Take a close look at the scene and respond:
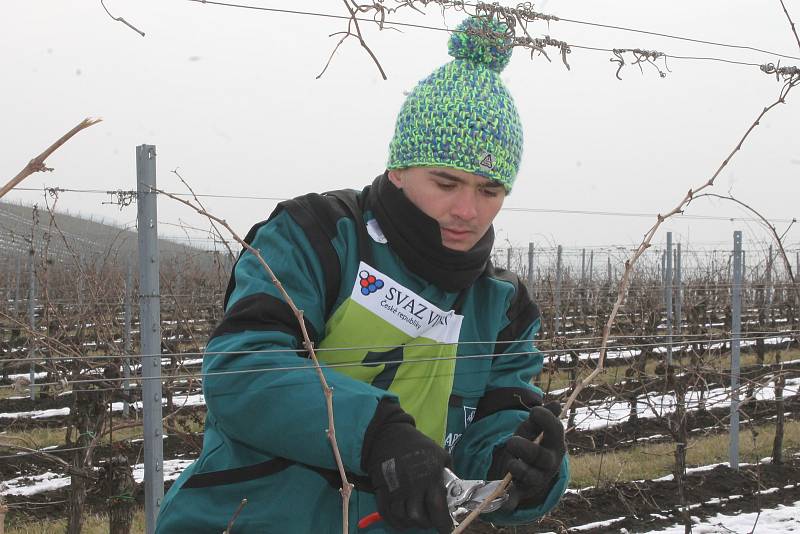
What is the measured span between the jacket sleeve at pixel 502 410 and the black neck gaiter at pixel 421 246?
231mm

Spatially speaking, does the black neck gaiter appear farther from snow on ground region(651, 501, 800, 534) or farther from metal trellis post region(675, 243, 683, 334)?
metal trellis post region(675, 243, 683, 334)

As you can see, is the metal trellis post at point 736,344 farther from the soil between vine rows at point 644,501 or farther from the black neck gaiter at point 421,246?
the black neck gaiter at point 421,246

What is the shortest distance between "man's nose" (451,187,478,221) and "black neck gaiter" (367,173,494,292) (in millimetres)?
51

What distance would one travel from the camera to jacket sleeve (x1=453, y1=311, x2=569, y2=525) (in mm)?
1695

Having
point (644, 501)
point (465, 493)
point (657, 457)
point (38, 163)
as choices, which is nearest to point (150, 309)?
point (465, 493)

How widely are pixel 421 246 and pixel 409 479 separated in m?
0.47

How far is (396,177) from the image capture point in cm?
166

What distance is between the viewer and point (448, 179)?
159 cm

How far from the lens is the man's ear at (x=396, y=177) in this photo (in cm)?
164

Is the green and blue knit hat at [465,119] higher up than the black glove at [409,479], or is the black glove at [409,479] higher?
the green and blue knit hat at [465,119]

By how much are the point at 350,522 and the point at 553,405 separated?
1.47ft

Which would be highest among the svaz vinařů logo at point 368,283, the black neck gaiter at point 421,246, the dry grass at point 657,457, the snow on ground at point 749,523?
the black neck gaiter at point 421,246

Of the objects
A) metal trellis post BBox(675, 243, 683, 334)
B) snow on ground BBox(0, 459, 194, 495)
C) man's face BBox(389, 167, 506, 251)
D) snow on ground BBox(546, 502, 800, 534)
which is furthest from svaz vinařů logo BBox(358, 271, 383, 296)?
metal trellis post BBox(675, 243, 683, 334)

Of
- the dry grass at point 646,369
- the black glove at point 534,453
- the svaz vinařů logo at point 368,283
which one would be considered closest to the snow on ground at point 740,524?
the dry grass at point 646,369
